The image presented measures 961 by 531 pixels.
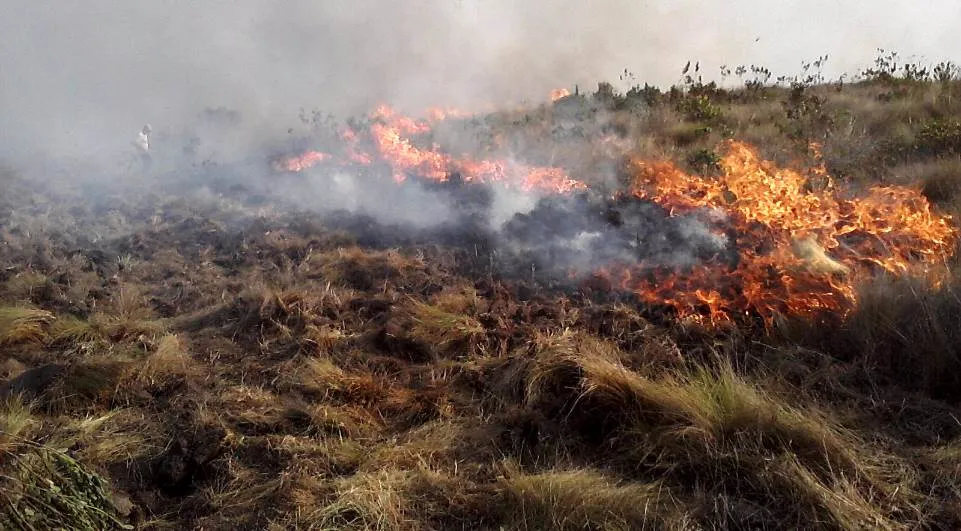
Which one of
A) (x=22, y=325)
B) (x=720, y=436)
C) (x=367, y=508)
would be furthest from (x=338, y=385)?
(x=22, y=325)

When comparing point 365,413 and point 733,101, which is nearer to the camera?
point 365,413

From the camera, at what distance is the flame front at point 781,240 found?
188 inches

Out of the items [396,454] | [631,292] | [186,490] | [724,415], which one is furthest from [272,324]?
[724,415]

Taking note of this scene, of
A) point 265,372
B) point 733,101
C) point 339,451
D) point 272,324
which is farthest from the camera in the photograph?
point 733,101

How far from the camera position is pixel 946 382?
3531 mm

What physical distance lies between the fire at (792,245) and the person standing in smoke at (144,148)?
1119 cm

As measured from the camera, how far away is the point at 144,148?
13117 millimetres

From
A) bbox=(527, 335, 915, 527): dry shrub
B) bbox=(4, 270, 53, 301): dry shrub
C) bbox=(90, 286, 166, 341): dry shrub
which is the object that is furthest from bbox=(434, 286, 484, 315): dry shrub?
bbox=(4, 270, 53, 301): dry shrub

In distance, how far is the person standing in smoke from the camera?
12922 millimetres

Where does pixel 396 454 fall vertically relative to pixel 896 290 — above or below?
below

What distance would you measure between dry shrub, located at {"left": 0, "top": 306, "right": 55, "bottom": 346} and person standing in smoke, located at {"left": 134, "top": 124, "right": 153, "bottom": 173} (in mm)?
8315

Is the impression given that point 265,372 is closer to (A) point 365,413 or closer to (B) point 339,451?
(A) point 365,413

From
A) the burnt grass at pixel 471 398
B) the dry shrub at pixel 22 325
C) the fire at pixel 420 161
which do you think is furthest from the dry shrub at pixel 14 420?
the fire at pixel 420 161

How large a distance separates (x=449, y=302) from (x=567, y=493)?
2.72 metres
